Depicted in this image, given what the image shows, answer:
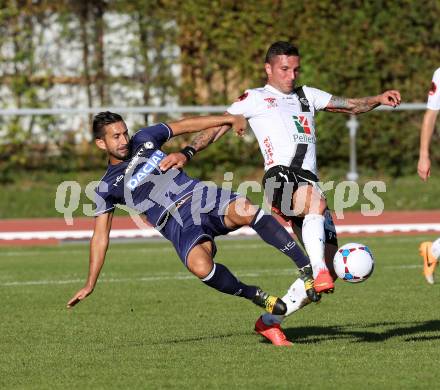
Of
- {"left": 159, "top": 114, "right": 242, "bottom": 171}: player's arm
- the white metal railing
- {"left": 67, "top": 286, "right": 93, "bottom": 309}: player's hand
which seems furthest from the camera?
the white metal railing

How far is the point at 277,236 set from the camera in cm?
872

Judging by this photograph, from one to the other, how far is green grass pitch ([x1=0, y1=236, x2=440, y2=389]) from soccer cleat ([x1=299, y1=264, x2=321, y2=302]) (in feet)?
1.27

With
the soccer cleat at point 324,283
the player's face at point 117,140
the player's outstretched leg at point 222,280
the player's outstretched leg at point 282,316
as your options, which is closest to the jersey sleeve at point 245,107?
the player's face at point 117,140

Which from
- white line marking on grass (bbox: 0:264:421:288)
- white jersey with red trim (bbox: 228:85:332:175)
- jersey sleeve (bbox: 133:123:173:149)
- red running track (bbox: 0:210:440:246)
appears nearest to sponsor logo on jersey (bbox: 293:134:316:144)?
white jersey with red trim (bbox: 228:85:332:175)

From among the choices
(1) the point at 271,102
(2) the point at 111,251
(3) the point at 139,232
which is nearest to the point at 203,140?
(1) the point at 271,102

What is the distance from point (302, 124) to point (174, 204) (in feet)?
3.75

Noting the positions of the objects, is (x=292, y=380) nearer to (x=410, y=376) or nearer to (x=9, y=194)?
(x=410, y=376)

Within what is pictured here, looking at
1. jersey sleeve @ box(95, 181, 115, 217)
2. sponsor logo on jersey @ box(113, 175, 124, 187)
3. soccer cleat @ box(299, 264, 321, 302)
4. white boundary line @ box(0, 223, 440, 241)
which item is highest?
sponsor logo on jersey @ box(113, 175, 124, 187)

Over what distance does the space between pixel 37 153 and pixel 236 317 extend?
13832mm

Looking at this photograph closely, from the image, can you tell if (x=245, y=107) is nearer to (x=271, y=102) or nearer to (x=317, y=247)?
(x=271, y=102)

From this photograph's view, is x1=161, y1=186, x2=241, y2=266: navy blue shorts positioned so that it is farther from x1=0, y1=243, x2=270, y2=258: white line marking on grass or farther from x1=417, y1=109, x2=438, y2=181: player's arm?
x1=0, y1=243, x2=270, y2=258: white line marking on grass

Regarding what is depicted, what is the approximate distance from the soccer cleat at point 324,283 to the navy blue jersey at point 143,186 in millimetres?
1422

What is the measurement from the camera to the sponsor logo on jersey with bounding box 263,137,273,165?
878cm

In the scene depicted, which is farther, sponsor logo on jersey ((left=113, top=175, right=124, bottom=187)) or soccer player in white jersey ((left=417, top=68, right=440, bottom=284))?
sponsor logo on jersey ((left=113, top=175, right=124, bottom=187))
